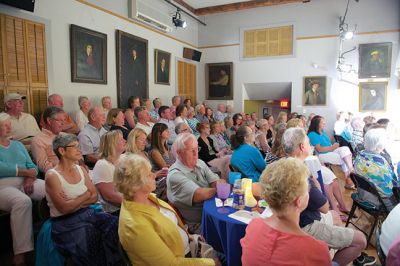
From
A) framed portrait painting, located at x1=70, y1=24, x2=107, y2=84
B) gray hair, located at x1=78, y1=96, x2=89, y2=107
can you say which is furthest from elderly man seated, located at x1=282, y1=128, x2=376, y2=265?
framed portrait painting, located at x1=70, y1=24, x2=107, y2=84

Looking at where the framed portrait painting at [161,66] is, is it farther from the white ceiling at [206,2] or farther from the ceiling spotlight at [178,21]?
the white ceiling at [206,2]

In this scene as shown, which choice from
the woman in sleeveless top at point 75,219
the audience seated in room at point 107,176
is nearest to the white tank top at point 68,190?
the woman in sleeveless top at point 75,219

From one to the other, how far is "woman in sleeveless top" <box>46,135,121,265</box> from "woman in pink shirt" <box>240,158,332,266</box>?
1.26 metres

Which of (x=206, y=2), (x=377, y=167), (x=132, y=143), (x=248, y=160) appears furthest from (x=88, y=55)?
(x=377, y=167)

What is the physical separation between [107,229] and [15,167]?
1331 mm

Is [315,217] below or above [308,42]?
below

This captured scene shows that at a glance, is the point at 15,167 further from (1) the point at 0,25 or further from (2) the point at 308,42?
(2) the point at 308,42

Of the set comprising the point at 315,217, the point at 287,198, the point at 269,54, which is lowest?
the point at 315,217

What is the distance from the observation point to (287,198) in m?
1.30

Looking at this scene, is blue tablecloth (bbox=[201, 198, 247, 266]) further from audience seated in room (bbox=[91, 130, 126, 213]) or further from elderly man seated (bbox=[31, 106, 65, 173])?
elderly man seated (bbox=[31, 106, 65, 173])

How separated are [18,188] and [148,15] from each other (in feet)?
17.3

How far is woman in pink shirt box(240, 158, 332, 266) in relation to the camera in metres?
1.23

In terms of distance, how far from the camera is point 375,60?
8.05 meters

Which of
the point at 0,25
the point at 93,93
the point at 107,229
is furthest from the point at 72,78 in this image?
the point at 107,229
